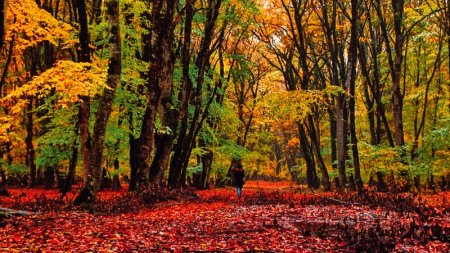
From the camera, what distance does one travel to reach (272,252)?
7023mm

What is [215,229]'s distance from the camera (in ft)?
31.9

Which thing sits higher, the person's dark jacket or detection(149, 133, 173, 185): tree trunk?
detection(149, 133, 173, 185): tree trunk

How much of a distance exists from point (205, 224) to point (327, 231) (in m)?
3.12

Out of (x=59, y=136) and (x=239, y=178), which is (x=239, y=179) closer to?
(x=239, y=178)

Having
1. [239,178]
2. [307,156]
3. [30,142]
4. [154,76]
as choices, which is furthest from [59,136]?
[307,156]

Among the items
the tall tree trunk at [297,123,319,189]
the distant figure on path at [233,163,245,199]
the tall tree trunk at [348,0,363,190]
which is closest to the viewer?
the tall tree trunk at [348,0,363,190]

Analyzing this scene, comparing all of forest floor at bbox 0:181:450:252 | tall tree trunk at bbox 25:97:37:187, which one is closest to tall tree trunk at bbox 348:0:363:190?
forest floor at bbox 0:181:450:252

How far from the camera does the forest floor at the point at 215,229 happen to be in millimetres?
7590

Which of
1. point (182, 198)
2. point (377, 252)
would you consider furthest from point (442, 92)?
point (377, 252)

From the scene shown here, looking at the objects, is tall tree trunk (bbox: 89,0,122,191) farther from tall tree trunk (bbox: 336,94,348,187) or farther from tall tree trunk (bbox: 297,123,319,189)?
tall tree trunk (bbox: 297,123,319,189)

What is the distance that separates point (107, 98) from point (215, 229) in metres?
5.96

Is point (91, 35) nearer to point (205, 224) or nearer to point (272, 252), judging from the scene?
point (205, 224)

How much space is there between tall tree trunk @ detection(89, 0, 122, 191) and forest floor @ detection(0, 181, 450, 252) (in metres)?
1.38

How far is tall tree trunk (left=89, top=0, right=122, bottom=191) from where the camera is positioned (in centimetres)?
1286
